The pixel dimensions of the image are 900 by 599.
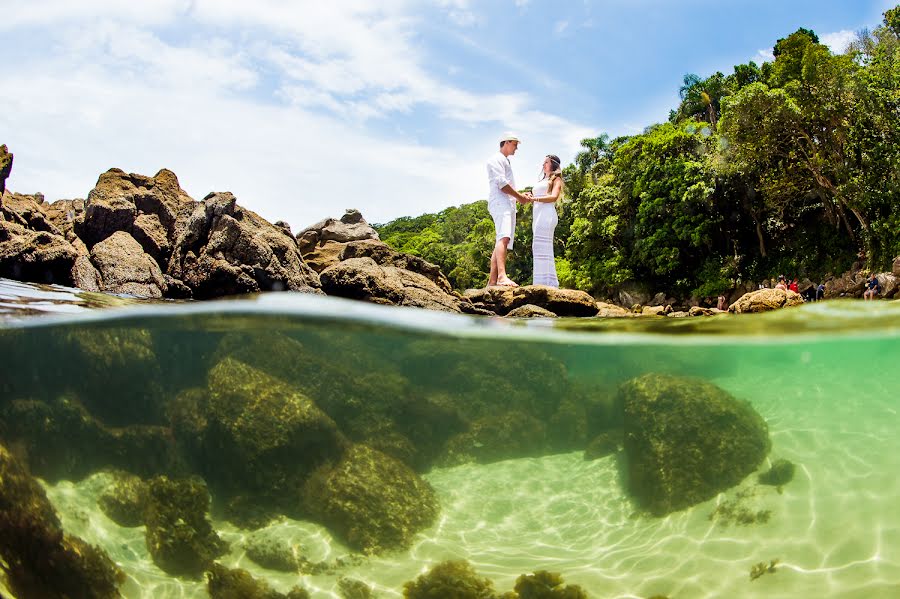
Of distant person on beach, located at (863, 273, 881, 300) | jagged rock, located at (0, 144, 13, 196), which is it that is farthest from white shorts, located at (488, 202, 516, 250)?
distant person on beach, located at (863, 273, 881, 300)

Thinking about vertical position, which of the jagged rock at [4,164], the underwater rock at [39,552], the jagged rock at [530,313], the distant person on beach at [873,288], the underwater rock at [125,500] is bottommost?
the underwater rock at [39,552]

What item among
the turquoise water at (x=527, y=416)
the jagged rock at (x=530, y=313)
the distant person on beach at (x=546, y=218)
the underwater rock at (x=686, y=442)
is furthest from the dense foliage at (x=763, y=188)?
the underwater rock at (x=686, y=442)

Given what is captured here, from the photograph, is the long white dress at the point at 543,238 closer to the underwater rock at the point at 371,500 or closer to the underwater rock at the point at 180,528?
the underwater rock at the point at 371,500

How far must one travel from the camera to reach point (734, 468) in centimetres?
466

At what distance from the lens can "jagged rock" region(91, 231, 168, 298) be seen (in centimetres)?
1109

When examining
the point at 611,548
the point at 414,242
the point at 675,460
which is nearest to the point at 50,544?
the point at 611,548

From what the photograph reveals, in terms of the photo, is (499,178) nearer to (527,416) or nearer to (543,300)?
(543,300)

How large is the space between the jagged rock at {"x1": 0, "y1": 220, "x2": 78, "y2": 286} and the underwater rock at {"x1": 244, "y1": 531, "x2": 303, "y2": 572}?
8418 mm

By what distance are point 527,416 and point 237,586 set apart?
2615mm

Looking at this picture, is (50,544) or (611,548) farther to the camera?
(50,544)

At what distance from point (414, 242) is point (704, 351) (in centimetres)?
6107

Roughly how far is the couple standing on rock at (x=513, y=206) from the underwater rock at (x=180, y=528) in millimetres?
7261

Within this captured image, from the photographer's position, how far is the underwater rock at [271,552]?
4.55 meters

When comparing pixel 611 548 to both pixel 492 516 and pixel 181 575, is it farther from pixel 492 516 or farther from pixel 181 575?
pixel 181 575
